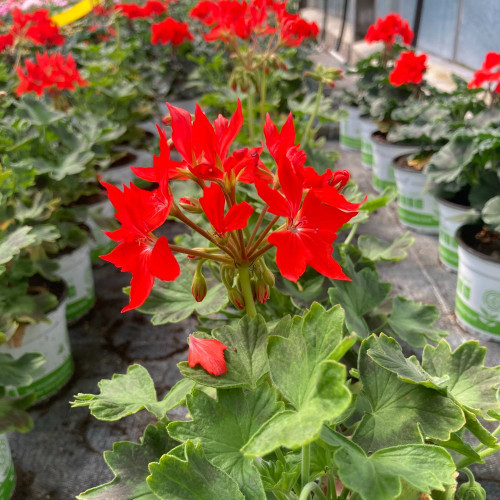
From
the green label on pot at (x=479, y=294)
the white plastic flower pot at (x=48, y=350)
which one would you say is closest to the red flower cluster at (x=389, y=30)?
the green label on pot at (x=479, y=294)

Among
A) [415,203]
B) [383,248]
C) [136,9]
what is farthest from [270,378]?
[136,9]

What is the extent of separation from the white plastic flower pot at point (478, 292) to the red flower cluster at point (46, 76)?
1.51m

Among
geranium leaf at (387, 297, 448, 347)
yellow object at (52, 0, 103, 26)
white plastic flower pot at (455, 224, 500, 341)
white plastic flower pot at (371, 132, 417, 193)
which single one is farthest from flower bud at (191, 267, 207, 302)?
yellow object at (52, 0, 103, 26)

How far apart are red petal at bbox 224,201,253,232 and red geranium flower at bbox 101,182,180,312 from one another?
0.07 m

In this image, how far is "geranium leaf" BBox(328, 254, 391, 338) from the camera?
0.91m

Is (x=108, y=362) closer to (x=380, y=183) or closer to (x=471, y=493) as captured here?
(x=471, y=493)

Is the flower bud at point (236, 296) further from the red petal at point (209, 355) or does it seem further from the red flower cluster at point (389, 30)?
the red flower cluster at point (389, 30)

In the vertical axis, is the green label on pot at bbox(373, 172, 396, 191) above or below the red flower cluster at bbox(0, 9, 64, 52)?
below

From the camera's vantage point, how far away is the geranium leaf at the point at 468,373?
776 mm

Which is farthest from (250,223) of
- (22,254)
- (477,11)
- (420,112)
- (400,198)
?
(477,11)

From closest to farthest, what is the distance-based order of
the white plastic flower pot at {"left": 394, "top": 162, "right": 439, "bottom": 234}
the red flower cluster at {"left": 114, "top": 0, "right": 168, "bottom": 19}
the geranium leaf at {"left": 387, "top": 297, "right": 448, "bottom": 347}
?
1. the geranium leaf at {"left": 387, "top": 297, "right": 448, "bottom": 347}
2. the white plastic flower pot at {"left": 394, "top": 162, "right": 439, "bottom": 234}
3. the red flower cluster at {"left": 114, "top": 0, "right": 168, "bottom": 19}

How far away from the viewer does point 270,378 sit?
676 mm

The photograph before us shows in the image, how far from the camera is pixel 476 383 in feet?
2.66

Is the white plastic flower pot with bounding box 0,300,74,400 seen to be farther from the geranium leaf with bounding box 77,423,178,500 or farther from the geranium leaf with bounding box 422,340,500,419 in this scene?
the geranium leaf with bounding box 422,340,500,419
